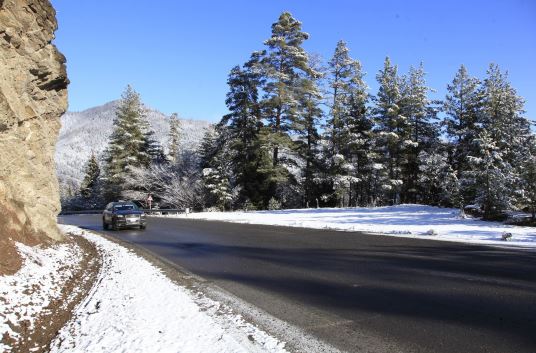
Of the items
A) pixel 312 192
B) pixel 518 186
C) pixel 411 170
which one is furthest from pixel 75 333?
pixel 411 170

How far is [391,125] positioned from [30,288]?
1598 inches

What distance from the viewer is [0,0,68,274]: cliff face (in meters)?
10.9

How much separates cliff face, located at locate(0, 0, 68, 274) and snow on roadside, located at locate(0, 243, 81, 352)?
0.38 meters

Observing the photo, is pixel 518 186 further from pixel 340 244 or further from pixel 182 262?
pixel 182 262

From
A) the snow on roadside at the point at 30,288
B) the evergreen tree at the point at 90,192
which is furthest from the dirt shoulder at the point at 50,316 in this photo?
the evergreen tree at the point at 90,192

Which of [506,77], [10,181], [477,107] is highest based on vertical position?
[506,77]

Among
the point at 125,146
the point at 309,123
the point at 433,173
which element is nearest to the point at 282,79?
the point at 309,123

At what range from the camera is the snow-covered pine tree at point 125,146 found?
6191cm

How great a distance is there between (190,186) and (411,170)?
83.6 feet

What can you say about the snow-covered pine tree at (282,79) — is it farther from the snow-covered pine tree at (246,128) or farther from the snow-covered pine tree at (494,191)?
the snow-covered pine tree at (494,191)

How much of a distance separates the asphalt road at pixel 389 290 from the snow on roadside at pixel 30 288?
3079 millimetres

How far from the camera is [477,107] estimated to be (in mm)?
44188

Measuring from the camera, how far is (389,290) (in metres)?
8.27

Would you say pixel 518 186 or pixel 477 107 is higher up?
pixel 477 107
